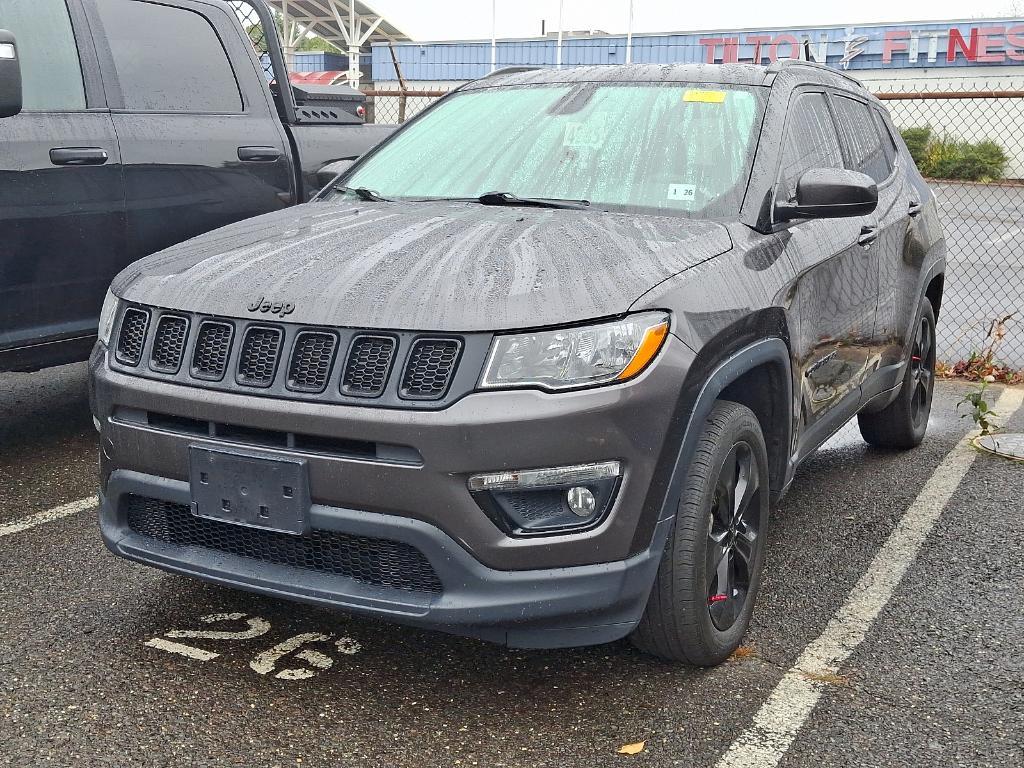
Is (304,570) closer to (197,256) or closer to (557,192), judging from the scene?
(197,256)

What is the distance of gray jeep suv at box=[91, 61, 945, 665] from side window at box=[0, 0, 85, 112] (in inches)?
69.1

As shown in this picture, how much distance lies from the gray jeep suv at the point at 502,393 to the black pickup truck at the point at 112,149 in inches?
58.1

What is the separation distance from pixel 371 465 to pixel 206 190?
312 cm

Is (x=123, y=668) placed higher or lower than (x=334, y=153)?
lower

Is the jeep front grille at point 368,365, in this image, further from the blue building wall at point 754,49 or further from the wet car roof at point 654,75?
the blue building wall at point 754,49

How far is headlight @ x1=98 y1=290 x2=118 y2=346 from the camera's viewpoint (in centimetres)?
329

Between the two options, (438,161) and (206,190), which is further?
(206,190)

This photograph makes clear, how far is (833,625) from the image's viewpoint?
3.71 meters

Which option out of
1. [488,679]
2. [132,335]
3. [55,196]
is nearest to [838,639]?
[488,679]

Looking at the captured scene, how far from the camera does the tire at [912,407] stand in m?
5.65

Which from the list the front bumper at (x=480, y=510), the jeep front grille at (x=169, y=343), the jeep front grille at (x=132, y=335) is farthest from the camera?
the jeep front grille at (x=132, y=335)

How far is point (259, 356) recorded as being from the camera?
2.92m

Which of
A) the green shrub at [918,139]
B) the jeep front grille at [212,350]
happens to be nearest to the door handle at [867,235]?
the jeep front grille at [212,350]

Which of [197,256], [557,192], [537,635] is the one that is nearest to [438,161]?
[557,192]
